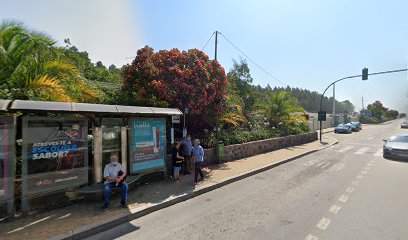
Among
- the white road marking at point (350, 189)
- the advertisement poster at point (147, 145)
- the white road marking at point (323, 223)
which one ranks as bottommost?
the white road marking at point (350, 189)

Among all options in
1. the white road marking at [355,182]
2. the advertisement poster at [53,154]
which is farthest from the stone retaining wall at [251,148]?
the white road marking at [355,182]

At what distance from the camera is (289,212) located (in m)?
6.07

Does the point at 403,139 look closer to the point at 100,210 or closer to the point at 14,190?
the point at 100,210

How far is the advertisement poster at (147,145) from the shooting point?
7887 mm

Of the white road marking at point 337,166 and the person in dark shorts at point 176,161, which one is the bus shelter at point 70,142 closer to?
the person in dark shorts at point 176,161

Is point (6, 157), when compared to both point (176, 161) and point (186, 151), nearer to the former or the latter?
point (176, 161)

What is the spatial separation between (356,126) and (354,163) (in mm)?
32395

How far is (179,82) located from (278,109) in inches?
505

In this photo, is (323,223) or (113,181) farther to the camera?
(113,181)

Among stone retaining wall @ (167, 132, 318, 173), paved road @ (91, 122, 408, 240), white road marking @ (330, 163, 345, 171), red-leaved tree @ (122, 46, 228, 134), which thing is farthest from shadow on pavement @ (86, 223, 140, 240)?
white road marking @ (330, 163, 345, 171)

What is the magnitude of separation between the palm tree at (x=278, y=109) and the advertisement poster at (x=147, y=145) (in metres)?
13.8

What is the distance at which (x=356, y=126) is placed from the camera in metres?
40.7

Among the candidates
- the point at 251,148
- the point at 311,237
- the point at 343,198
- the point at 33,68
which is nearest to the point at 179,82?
the point at 33,68

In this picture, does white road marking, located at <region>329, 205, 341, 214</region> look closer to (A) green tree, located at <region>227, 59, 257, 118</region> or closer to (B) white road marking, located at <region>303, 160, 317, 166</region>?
(B) white road marking, located at <region>303, 160, 317, 166</region>
